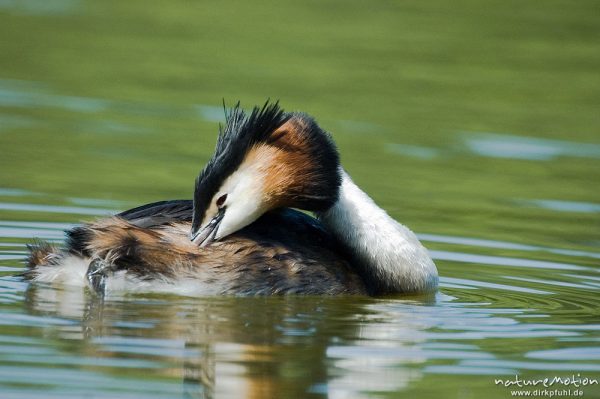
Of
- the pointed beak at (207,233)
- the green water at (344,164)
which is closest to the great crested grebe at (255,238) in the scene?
the pointed beak at (207,233)

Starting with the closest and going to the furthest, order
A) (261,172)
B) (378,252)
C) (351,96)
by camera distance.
Answer: (261,172)
(378,252)
(351,96)

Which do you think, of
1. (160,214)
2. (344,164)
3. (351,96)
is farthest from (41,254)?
(351,96)

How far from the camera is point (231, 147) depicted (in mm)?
9148

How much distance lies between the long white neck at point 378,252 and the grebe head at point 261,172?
0.25m

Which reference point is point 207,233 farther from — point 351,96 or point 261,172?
point 351,96

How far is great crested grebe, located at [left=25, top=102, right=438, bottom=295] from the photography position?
8.99 m

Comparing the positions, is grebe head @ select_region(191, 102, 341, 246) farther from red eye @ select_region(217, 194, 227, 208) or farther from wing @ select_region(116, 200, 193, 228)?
wing @ select_region(116, 200, 193, 228)

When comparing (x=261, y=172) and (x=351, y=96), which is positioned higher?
(x=351, y=96)

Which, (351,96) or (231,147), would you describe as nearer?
(231,147)

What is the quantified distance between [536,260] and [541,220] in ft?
5.13

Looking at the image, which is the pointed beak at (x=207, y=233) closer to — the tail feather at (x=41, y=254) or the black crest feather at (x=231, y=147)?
the black crest feather at (x=231, y=147)

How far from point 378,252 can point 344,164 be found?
439 centimetres

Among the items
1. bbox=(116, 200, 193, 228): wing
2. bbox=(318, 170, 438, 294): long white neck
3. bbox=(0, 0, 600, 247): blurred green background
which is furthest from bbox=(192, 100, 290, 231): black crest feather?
bbox=(0, 0, 600, 247): blurred green background

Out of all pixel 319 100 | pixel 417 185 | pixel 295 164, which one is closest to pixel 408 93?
pixel 319 100
